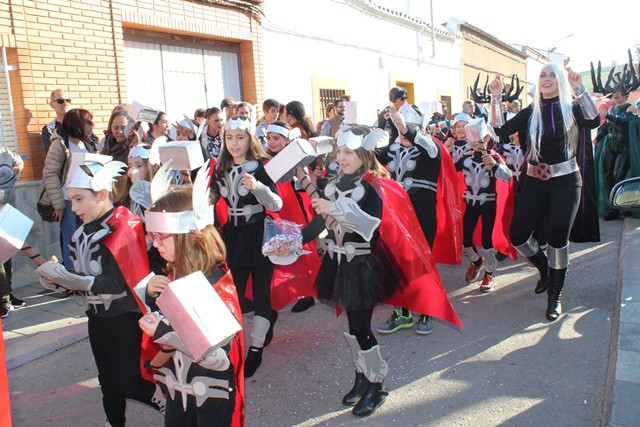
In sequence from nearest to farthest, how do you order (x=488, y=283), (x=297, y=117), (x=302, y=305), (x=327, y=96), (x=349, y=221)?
(x=349, y=221)
(x=302, y=305)
(x=488, y=283)
(x=297, y=117)
(x=327, y=96)

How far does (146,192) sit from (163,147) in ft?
2.60

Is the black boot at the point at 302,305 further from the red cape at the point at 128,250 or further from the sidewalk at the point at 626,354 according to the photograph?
the sidewalk at the point at 626,354

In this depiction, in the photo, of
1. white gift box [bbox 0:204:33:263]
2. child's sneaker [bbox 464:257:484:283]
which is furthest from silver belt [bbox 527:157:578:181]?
white gift box [bbox 0:204:33:263]

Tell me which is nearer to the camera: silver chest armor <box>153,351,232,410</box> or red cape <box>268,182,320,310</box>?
silver chest armor <box>153,351,232,410</box>

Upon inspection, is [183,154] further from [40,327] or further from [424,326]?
[40,327]

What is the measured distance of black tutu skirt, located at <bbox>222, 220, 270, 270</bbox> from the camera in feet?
13.6

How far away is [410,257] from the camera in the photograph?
12.4 ft

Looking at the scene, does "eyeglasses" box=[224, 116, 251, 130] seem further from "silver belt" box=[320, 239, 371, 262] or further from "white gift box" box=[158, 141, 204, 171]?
"silver belt" box=[320, 239, 371, 262]

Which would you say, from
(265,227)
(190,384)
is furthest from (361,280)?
(190,384)

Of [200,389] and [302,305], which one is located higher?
[200,389]

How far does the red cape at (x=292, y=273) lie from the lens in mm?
4594

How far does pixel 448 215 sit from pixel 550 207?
3.55 ft

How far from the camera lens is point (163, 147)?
3.37m

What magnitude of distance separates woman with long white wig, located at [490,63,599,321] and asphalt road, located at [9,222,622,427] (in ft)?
1.70
